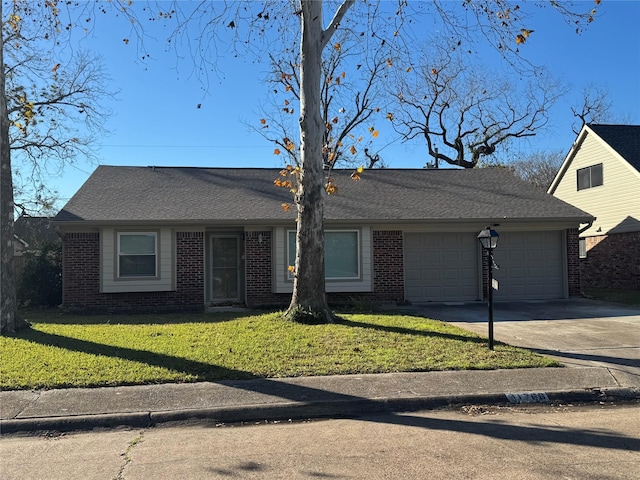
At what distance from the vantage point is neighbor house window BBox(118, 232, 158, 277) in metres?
13.3

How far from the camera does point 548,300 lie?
1488 cm

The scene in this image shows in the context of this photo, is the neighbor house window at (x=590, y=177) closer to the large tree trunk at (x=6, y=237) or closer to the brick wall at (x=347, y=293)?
the brick wall at (x=347, y=293)

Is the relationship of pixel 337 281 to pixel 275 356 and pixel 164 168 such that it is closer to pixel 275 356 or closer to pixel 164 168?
pixel 275 356

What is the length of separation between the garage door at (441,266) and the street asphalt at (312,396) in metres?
6.95

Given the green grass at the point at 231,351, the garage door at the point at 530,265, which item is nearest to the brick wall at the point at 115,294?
the green grass at the point at 231,351

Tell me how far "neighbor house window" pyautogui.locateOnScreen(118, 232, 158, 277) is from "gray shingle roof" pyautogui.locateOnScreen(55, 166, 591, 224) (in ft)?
2.12

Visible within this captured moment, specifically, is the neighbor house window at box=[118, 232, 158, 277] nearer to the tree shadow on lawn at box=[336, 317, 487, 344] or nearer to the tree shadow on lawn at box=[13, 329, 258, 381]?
the tree shadow on lawn at box=[13, 329, 258, 381]

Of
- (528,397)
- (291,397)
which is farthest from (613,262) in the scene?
(291,397)

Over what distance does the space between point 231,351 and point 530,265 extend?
10.8 m

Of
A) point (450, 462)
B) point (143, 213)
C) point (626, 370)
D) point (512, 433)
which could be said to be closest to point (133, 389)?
point (450, 462)

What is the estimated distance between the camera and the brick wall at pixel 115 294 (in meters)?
13.1

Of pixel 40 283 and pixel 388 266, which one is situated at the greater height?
pixel 388 266

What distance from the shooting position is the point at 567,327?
10.3m

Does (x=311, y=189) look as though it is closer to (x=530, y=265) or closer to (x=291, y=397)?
(x=291, y=397)
